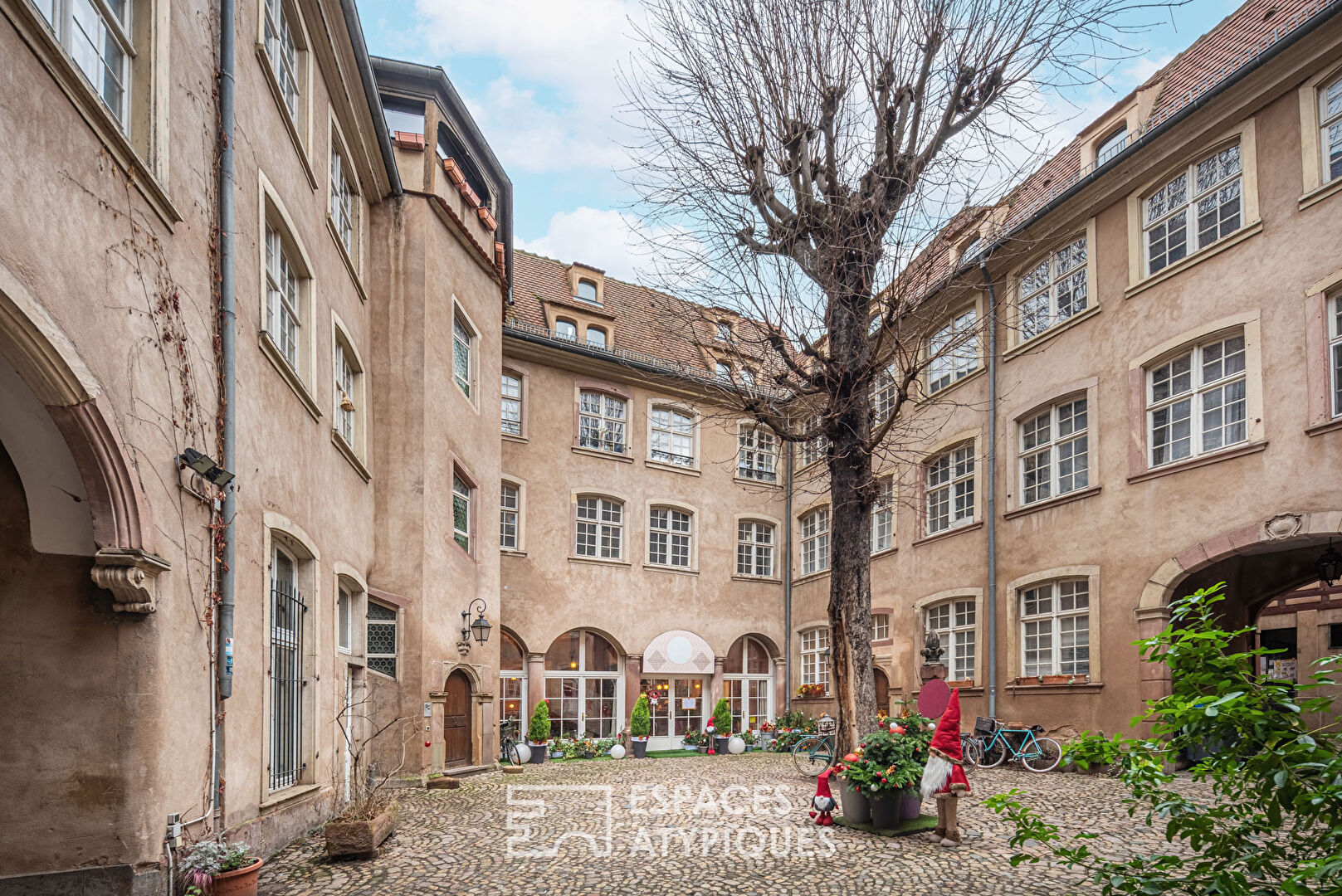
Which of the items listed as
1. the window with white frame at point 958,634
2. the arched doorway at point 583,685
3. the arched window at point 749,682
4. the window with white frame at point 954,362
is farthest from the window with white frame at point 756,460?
the window with white frame at point 958,634

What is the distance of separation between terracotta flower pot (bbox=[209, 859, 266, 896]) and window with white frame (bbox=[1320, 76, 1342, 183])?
13700 mm

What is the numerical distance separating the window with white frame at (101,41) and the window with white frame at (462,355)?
380 inches

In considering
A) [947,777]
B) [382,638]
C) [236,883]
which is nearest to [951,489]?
[947,777]

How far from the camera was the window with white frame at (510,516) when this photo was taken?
66.6 ft

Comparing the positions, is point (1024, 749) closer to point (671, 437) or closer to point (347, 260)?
point (671, 437)

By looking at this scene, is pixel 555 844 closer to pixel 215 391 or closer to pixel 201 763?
pixel 201 763

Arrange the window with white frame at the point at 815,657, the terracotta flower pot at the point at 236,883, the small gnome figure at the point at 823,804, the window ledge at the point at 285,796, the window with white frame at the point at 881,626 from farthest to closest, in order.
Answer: the window with white frame at the point at 815,657 < the window with white frame at the point at 881,626 < the small gnome figure at the point at 823,804 < the window ledge at the point at 285,796 < the terracotta flower pot at the point at 236,883

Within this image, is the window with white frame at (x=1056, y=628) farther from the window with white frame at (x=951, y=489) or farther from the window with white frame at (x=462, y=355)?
the window with white frame at (x=462, y=355)

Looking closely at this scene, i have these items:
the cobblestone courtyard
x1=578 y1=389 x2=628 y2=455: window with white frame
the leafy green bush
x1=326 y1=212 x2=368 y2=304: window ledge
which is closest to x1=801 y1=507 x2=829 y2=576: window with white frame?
x1=578 y1=389 x2=628 y2=455: window with white frame

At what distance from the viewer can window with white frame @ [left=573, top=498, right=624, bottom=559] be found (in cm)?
2162

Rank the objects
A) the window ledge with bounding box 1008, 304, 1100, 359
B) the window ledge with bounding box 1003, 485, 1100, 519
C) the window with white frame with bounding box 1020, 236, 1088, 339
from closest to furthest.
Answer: the window ledge with bounding box 1003, 485, 1100, 519, the window ledge with bounding box 1008, 304, 1100, 359, the window with white frame with bounding box 1020, 236, 1088, 339

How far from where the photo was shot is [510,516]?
20.5 meters

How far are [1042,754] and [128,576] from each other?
13515 millimetres

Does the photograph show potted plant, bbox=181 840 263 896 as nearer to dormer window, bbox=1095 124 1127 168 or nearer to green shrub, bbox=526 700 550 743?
green shrub, bbox=526 700 550 743
